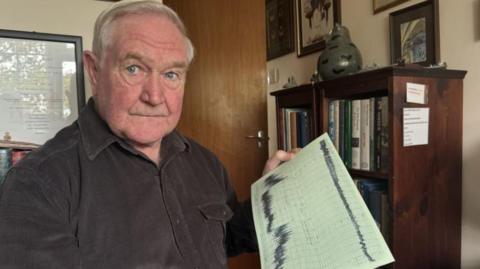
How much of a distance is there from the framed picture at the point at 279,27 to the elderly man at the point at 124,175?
1615mm

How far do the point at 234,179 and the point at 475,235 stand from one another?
138 centimetres

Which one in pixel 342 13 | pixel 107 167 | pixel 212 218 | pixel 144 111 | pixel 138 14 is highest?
pixel 342 13

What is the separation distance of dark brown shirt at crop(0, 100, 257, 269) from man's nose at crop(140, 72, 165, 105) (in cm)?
10

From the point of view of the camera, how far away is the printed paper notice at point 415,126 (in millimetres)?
1182

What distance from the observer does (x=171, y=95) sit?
2.55 ft

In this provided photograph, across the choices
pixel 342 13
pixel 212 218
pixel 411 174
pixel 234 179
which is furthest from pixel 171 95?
pixel 234 179

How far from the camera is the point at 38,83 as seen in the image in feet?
4.20

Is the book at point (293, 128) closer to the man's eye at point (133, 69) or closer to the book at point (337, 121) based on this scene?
the book at point (337, 121)

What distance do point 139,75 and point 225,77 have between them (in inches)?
65.2

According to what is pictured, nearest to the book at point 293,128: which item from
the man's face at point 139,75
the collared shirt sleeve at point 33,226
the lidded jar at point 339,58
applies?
the lidded jar at point 339,58

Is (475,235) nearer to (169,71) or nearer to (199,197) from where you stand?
(199,197)

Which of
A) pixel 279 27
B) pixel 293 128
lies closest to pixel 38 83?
pixel 293 128

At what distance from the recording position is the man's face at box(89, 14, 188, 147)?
2.38 feet

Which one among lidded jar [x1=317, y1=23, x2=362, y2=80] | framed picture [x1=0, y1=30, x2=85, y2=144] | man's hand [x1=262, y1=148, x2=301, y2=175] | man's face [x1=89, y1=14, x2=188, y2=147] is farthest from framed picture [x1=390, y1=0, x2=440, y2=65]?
framed picture [x1=0, y1=30, x2=85, y2=144]
